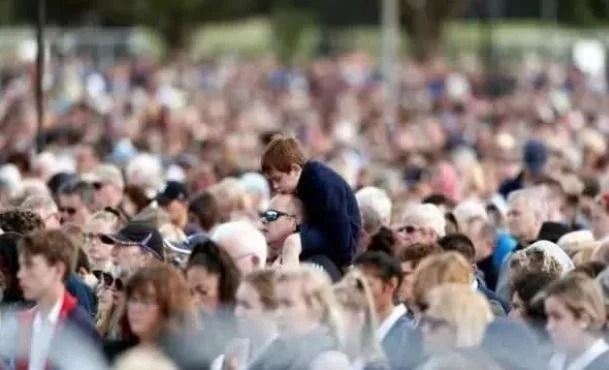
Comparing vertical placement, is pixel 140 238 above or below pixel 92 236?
above

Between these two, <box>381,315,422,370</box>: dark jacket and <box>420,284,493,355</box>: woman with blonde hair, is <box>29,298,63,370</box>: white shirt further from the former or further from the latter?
<box>420,284,493,355</box>: woman with blonde hair

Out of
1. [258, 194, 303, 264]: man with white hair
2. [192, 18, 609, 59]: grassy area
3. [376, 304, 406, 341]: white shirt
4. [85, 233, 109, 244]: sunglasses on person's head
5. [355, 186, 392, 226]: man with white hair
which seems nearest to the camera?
[376, 304, 406, 341]: white shirt

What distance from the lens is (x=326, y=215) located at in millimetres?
14359

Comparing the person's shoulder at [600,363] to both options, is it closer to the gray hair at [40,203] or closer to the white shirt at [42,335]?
the white shirt at [42,335]

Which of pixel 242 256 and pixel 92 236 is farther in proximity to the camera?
pixel 92 236

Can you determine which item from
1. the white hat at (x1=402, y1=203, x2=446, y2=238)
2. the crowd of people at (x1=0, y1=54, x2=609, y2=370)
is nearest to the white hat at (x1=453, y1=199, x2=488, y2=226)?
the crowd of people at (x1=0, y1=54, x2=609, y2=370)

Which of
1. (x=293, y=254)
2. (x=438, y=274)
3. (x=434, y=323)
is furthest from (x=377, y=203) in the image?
(x=434, y=323)

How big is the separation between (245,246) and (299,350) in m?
2.68

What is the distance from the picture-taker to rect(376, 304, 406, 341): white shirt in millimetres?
12281

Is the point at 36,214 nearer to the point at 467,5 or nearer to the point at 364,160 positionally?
the point at 364,160

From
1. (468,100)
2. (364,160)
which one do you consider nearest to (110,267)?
(364,160)

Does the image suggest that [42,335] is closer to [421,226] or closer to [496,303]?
[496,303]

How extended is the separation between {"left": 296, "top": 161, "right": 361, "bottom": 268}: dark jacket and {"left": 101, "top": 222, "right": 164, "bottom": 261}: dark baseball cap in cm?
75

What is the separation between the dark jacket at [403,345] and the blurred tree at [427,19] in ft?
182
